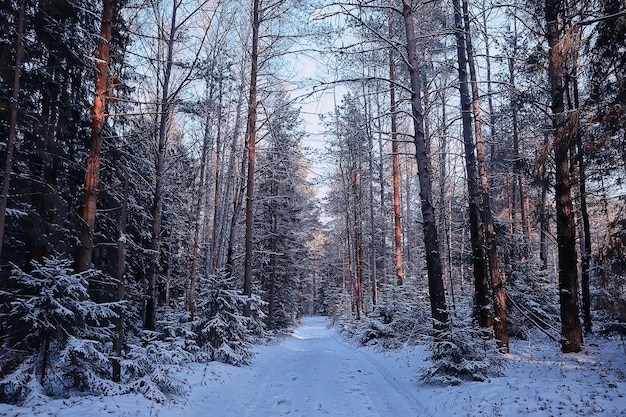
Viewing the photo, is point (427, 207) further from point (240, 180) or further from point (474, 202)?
point (240, 180)

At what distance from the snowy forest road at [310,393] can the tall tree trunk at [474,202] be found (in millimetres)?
3137

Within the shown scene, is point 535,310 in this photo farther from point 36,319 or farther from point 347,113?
point 347,113

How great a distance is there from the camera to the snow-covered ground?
5758 mm

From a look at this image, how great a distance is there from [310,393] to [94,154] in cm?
649

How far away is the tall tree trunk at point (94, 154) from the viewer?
7441mm

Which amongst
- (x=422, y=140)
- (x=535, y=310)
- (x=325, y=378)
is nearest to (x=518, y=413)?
(x=325, y=378)

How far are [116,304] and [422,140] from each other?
24.1ft

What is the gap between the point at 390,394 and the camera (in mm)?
7723

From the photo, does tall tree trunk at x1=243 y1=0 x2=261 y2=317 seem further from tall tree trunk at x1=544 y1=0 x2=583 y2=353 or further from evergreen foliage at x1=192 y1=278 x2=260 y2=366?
tall tree trunk at x1=544 y1=0 x2=583 y2=353

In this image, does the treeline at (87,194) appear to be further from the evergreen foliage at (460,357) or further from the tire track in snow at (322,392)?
the evergreen foliage at (460,357)

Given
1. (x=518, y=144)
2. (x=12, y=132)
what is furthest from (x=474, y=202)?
(x=518, y=144)

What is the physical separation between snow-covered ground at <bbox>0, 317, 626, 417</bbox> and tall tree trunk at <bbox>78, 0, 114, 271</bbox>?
2.73m

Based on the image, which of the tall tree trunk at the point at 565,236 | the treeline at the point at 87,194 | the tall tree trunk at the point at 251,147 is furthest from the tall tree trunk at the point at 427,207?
the tall tree trunk at the point at 251,147

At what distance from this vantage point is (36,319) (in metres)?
5.89
